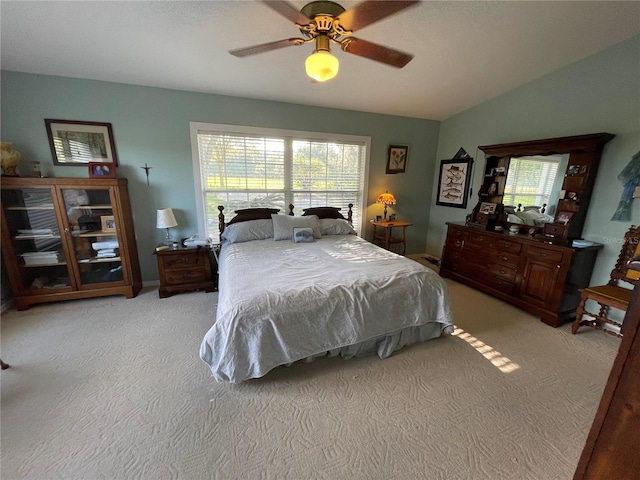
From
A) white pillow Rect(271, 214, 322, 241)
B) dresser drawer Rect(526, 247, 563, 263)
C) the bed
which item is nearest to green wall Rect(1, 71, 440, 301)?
white pillow Rect(271, 214, 322, 241)

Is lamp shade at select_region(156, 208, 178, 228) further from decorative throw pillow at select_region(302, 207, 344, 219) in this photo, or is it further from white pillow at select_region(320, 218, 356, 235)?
white pillow at select_region(320, 218, 356, 235)

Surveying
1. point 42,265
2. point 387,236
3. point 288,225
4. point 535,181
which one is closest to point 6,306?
point 42,265

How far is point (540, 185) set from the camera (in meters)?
3.14

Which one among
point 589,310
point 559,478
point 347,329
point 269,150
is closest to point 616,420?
point 559,478

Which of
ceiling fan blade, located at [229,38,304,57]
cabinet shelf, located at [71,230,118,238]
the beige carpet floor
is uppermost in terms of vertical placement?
ceiling fan blade, located at [229,38,304,57]

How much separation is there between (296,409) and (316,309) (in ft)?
2.10

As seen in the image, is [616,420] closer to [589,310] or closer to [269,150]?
[589,310]

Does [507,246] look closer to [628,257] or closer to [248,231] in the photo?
[628,257]

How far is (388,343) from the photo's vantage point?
2.22m

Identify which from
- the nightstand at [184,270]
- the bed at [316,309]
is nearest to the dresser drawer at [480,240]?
the bed at [316,309]

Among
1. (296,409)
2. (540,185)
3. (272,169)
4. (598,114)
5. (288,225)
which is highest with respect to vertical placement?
(598,114)

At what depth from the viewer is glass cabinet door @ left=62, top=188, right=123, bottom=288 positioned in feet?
9.46

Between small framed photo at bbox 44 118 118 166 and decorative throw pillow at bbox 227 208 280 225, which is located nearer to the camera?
small framed photo at bbox 44 118 118 166

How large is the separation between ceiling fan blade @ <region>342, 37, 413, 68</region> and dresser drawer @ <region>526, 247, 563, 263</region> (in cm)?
240
